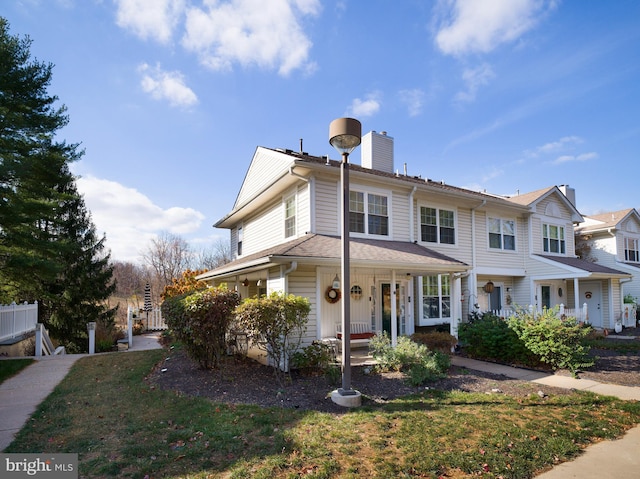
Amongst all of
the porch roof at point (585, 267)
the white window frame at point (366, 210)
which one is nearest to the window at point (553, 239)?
the porch roof at point (585, 267)

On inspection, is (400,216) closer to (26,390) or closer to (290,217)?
(290,217)

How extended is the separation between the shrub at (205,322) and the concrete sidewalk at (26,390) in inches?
108

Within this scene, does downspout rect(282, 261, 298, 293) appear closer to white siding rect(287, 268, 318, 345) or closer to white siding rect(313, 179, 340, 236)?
white siding rect(287, 268, 318, 345)

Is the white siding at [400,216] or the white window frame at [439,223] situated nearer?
the white siding at [400,216]

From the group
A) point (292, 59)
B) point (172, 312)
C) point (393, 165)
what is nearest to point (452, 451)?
point (172, 312)

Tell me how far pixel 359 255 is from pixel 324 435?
17.7ft

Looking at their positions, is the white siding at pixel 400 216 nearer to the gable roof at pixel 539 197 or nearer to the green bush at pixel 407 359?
the green bush at pixel 407 359

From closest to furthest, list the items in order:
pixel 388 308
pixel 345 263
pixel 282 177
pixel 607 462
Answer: pixel 607 462, pixel 345 263, pixel 282 177, pixel 388 308

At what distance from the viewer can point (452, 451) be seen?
→ 4.14m

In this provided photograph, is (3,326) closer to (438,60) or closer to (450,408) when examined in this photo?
(450,408)

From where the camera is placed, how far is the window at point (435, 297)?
12.9 metres

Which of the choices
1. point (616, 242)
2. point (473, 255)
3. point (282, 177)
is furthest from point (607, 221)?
point (282, 177)

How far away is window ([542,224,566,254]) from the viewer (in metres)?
17.3

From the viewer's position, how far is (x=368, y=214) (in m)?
11.8
